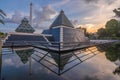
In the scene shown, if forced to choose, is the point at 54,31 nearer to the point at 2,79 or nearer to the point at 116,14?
the point at 116,14

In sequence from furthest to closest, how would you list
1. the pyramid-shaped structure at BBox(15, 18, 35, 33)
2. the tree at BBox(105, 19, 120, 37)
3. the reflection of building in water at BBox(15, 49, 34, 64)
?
the tree at BBox(105, 19, 120, 37) → the pyramid-shaped structure at BBox(15, 18, 35, 33) → the reflection of building in water at BBox(15, 49, 34, 64)

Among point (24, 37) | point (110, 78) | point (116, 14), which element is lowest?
point (110, 78)

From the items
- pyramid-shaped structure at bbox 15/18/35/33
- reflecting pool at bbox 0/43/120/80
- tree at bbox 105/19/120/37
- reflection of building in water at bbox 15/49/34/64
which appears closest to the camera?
reflecting pool at bbox 0/43/120/80

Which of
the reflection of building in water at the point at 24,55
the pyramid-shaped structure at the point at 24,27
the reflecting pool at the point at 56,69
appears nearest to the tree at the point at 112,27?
the pyramid-shaped structure at the point at 24,27

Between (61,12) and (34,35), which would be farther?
(61,12)

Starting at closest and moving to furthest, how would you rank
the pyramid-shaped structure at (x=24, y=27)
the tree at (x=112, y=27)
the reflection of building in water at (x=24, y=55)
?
the reflection of building in water at (x=24, y=55) < the pyramid-shaped structure at (x=24, y=27) < the tree at (x=112, y=27)

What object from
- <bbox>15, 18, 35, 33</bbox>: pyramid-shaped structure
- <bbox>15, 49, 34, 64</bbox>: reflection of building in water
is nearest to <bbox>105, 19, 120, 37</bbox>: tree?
<bbox>15, 18, 35, 33</bbox>: pyramid-shaped structure

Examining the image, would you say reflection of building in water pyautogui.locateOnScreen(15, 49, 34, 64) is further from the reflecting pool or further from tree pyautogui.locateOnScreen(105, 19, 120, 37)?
tree pyautogui.locateOnScreen(105, 19, 120, 37)

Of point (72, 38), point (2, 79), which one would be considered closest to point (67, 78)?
point (2, 79)

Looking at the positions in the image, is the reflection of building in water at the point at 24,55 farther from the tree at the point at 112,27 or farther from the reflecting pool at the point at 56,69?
the tree at the point at 112,27

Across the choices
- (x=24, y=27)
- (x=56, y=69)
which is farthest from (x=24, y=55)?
(x=24, y=27)

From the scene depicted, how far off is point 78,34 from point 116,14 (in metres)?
11.7

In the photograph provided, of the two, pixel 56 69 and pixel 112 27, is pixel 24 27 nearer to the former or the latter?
pixel 56 69

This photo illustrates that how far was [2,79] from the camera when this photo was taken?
5.43 m
